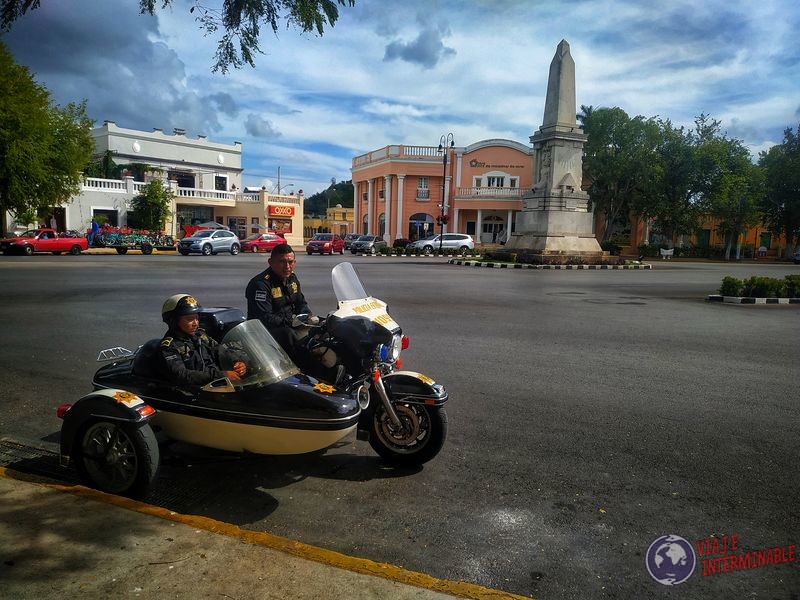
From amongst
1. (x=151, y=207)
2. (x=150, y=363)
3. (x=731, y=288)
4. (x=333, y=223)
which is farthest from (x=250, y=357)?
(x=333, y=223)

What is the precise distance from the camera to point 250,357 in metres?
3.58

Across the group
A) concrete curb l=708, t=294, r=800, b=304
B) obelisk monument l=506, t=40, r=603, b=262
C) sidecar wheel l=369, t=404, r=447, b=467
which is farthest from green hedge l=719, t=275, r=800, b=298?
sidecar wheel l=369, t=404, r=447, b=467

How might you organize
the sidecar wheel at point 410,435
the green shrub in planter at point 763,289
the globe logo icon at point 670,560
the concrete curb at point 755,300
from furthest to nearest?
1. the green shrub in planter at point 763,289
2. the concrete curb at point 755,300
3. the sidecar wheel at point 410,435
4. the globe logo icon at point 670,560

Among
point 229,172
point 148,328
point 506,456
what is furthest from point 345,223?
point 506,456

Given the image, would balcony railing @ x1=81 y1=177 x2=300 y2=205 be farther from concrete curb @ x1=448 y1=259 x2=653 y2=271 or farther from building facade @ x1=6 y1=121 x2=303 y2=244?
concrete curb @ x1=448 y1=259 x2=653 y2=271

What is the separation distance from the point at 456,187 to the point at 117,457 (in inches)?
1911

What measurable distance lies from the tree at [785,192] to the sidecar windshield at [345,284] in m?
53.3

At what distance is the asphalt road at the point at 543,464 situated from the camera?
3.00 m

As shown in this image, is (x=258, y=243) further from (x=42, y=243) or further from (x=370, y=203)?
(x=370, y=203)

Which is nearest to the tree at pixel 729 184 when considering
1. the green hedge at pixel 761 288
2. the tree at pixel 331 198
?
the green hedge at pixel 761 288

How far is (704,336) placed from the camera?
9391 millimetres

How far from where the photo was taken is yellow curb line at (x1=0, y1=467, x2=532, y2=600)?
2.53 metres

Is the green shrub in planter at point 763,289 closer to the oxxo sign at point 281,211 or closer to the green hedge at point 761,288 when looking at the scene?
the green hedge at point 761,288

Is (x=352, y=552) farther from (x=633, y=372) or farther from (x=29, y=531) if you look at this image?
(x=633, y=372)
